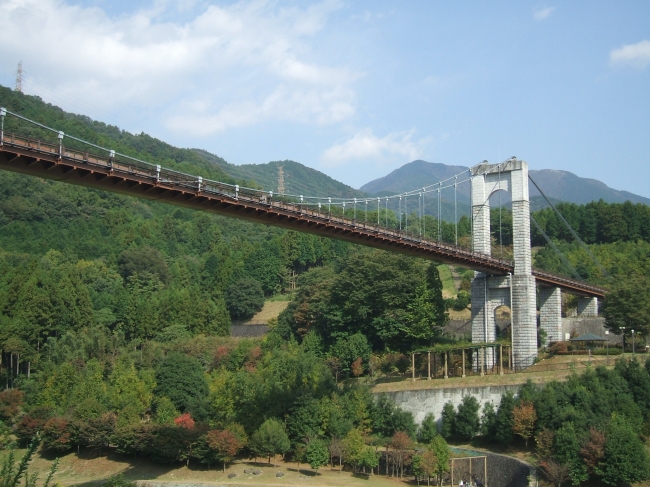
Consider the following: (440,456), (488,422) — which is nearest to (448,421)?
(488,422)

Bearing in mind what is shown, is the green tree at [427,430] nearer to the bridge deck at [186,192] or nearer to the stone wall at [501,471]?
the stone wall at [501,471]

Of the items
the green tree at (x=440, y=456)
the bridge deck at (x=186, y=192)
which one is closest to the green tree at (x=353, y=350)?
the bridge deck at (x=186, y=192)

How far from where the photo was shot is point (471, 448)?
3922cm

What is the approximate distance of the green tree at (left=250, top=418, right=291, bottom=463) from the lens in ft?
124

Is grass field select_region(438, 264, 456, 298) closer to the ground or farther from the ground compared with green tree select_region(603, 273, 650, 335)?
farther from the ground

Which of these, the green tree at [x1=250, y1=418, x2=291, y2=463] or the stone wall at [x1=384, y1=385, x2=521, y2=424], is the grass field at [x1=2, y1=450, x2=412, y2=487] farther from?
the stone wall at [x1=384, y1=385, x2=521, y2=424]

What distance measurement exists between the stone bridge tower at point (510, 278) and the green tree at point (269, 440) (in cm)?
1637

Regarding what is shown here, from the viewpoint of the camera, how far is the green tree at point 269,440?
37.8 meters

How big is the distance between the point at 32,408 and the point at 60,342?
10.1 m

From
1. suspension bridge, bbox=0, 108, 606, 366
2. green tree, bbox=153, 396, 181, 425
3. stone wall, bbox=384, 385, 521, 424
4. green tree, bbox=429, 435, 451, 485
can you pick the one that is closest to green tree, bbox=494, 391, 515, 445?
stone wall, bbox=384, 385, 521, 424

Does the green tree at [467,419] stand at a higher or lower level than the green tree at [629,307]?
lower

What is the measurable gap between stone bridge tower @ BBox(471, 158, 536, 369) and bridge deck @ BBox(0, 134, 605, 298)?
5.16 m

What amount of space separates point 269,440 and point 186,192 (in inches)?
547

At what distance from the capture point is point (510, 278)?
166 feet
